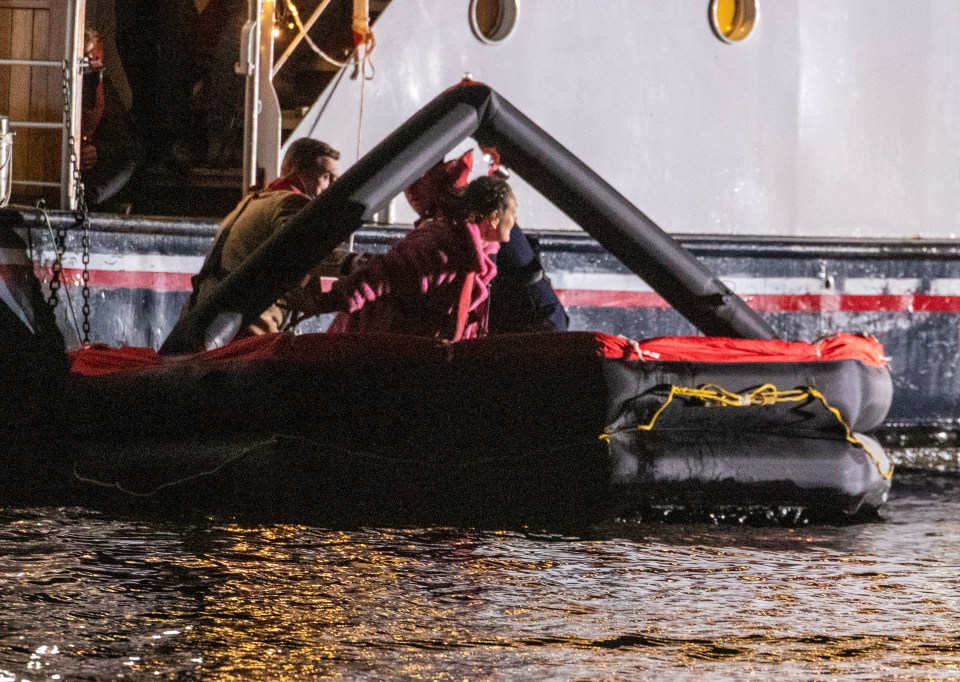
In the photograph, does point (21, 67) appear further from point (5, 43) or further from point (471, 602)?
point (471, 602)

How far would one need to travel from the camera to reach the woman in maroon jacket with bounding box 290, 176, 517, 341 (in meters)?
5.96

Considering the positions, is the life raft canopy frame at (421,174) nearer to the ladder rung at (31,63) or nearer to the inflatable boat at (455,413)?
the inflatable boat at (455,413)

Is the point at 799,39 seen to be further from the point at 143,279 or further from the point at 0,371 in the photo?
the point at 0,371

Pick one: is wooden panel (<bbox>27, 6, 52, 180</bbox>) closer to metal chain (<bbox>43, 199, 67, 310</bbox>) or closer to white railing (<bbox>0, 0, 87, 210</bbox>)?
white railing (<bbox>0, 0, 87, 210</bbox>)

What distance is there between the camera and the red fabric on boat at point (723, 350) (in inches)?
226

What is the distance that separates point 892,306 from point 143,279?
3.72 meters

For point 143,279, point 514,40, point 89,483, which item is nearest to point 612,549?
point 89,483

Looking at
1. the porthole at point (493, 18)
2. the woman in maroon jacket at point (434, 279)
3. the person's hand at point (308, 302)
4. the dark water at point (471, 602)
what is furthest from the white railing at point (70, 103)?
the porthole at point (493, 18)

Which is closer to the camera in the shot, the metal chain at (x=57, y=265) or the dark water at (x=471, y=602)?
the dark water at (x=471, y=602)

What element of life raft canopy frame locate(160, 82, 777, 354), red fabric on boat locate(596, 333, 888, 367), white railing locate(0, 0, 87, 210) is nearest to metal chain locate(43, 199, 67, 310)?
Answer: white railing locate(0, 0, 87, 210)

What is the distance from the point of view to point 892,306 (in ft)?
26.3

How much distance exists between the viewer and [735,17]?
26.2 feet

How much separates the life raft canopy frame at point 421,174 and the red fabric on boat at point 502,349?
211mm

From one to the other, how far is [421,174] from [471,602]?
7.31 feet
